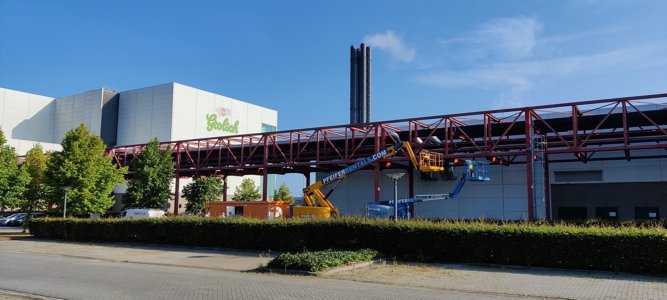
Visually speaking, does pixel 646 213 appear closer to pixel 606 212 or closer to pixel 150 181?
pixel 606 212

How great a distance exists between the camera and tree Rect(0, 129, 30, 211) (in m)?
38.4

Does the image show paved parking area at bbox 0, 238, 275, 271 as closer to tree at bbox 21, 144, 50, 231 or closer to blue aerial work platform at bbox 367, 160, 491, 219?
blue aerial work platform at bbox 367, 160, 491, 219

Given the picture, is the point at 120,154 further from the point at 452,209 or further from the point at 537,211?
the point at 537,211

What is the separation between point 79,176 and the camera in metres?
36.4

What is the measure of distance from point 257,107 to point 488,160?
61.7 metres

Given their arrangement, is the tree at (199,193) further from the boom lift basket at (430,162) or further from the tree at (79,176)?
the boom lift basket at (430,162)

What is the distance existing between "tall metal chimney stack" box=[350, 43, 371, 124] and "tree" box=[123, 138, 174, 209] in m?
22.2

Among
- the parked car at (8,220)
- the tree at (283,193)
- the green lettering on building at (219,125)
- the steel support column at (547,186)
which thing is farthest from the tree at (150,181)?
the tree at (283,193)

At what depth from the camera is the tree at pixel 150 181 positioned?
4612cm

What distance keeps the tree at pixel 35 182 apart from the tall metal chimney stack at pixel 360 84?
31171 mm

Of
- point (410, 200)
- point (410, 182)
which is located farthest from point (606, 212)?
point (410, 200)

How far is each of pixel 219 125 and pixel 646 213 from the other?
207 ft

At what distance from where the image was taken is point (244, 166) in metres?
44.4

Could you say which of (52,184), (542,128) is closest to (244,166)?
(52,184)
